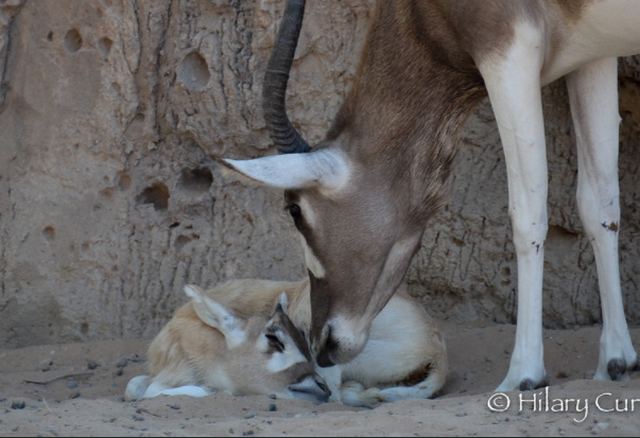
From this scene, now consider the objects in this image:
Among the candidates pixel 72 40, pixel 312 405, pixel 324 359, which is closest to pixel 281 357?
pixel 324 359

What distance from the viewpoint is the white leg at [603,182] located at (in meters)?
6.76

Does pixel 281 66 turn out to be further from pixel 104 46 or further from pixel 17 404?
pixel 104 46

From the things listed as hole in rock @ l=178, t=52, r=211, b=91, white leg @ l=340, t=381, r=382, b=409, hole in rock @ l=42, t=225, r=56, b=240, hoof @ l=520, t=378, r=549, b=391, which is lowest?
white leg @ l=340, t=381, r=382, b=409

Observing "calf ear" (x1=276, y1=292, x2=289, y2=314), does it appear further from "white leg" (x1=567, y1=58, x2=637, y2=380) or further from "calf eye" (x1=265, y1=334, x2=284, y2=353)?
"white leg" (x1=567, y1=58, x2=637, y2=380)

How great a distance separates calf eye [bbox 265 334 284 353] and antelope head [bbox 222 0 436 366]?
0.28 m

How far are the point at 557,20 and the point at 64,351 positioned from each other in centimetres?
400

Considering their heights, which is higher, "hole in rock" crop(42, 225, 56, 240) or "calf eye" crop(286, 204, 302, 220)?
"calf eye" crop(286, 204, 302, 220)

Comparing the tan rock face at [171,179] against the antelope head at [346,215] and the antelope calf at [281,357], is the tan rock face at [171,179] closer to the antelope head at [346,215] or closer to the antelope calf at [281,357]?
the antelope calf at [281,357]

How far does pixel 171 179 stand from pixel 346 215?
7.45 ft

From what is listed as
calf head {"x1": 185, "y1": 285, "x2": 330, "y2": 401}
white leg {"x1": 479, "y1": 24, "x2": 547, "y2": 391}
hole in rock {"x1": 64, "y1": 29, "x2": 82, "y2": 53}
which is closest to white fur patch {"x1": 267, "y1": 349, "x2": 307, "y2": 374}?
calf head {"x1": 185, "y1": 285, "x2": 330, "y2": 401}

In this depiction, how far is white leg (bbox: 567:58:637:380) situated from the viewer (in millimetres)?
6762

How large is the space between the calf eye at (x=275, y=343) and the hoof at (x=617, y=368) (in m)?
1.82

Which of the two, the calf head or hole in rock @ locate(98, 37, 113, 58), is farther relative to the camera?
hole in rock @ locate(98, 37, 113, 58)
